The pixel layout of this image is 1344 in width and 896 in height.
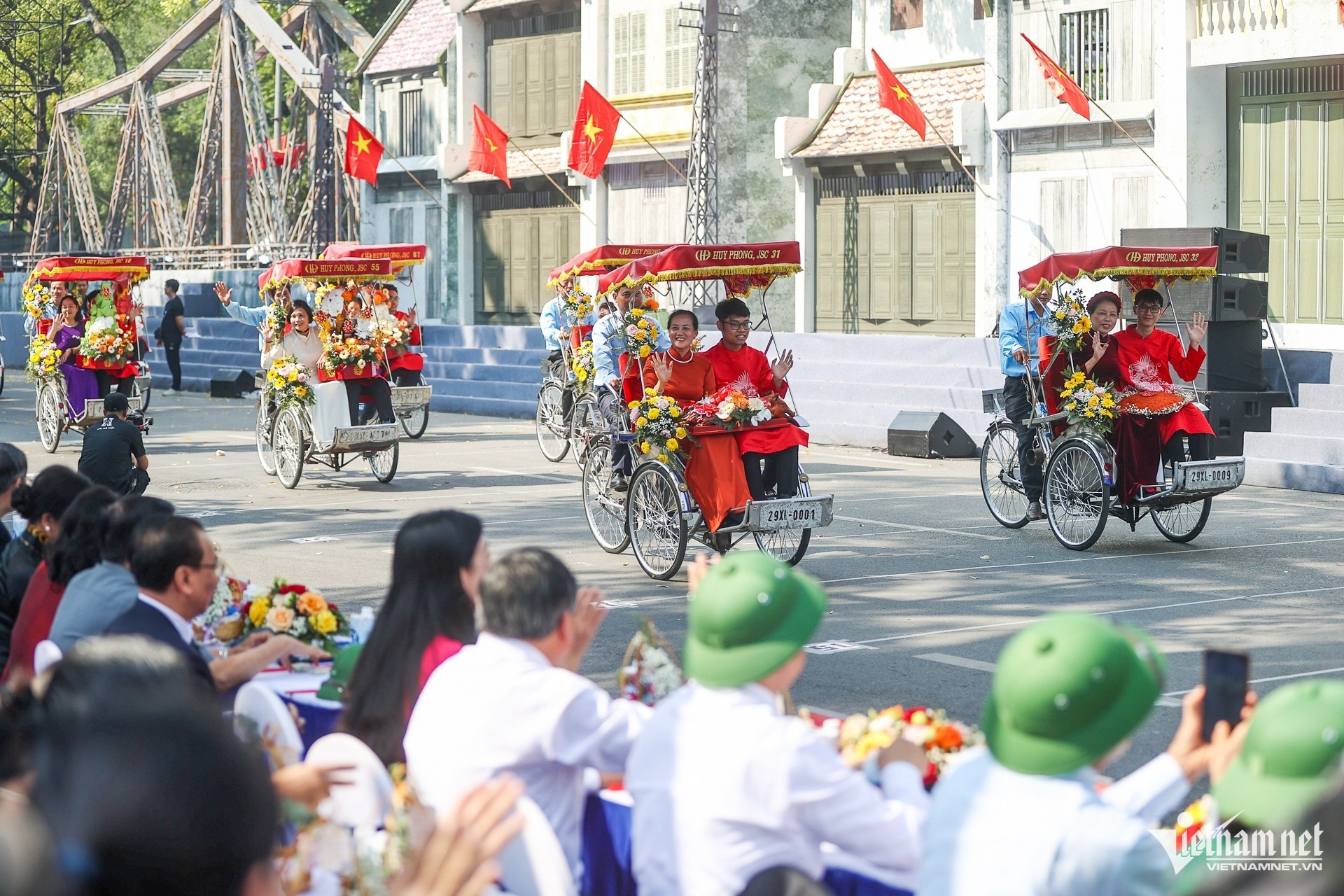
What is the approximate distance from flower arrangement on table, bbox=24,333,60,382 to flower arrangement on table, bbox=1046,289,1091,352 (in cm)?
1260

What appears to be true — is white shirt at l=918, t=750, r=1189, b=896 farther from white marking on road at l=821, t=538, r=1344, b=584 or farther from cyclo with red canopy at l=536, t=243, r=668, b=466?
cyclo with red canopy at l=536, t=243, r=668, b=466

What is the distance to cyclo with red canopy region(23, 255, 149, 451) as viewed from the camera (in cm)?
2098

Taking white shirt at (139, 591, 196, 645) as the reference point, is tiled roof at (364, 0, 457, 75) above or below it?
above

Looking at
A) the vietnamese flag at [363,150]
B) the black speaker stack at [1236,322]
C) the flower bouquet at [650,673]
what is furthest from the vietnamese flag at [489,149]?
the flower bouquet at [650,673]

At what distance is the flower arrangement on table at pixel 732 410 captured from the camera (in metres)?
11.6

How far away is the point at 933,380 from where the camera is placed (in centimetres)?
2173

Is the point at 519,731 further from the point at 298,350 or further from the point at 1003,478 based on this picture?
the point at 298,350

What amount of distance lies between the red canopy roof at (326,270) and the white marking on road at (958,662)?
10.3m

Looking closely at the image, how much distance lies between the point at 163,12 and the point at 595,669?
190 feet

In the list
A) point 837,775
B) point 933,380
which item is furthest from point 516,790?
point 933,380

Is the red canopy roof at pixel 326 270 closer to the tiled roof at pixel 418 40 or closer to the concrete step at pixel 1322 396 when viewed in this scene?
the concrete step at pixel 1322 396

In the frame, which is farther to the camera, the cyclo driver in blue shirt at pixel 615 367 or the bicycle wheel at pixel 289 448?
the bicycle wheel at pixel 289 448

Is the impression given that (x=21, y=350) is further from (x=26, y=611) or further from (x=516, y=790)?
(x=516, y=790)

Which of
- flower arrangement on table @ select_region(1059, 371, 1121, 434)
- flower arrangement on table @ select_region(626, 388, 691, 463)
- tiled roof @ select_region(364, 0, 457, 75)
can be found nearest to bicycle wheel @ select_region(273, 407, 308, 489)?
flower arrangement on table @ select_region(626, 388, 691, 463)
